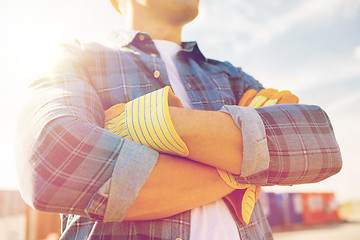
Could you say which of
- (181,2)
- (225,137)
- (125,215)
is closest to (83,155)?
(125,215)

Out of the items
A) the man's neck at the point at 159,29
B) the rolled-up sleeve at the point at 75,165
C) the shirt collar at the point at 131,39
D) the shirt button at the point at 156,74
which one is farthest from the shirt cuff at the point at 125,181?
the man's neck at the point at 159,29

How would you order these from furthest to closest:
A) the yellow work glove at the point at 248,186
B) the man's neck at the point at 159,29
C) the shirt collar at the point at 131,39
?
the man's neck at the point at 159,29 → the shirt collar at the point at 131,39 → the yellow work glove at the point at 248,186

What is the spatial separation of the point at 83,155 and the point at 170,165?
0.25 meters

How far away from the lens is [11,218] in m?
10.4

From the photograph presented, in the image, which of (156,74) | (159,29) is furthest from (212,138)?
(159,29)

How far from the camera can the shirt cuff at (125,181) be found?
0.68m

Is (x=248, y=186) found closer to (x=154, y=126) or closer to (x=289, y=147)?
(x=289, y=147)

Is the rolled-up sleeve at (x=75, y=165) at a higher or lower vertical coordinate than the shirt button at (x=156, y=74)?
lower

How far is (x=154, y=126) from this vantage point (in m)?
0.76

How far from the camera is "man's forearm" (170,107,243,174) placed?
772 millimetres

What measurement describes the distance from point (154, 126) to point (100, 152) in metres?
0.17

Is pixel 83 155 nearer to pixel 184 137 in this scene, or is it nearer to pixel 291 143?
pixel 184 137

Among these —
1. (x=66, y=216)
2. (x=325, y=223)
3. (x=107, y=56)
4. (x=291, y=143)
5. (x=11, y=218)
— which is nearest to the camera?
(x=291, y=143)

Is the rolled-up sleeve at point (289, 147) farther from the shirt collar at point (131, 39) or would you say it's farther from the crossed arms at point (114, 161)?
the shirt collar at point (131, 39)
